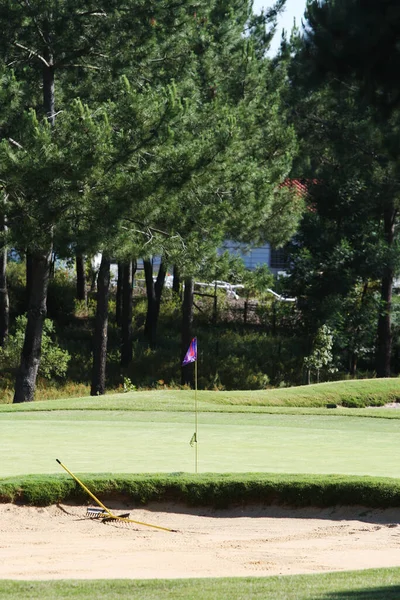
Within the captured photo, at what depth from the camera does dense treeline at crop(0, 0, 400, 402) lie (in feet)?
83.1

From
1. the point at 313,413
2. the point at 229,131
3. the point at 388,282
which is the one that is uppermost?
the point at 229,131

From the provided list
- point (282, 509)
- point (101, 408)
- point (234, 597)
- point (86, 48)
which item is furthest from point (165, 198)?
point (234, 597)

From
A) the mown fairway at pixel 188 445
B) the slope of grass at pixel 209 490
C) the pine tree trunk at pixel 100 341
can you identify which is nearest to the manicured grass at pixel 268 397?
the mown fairway at pixel 188 445

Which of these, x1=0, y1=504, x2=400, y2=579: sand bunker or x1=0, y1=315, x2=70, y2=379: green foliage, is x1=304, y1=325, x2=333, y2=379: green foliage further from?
x1=0, y1=504, x2=400, y2=579: sand bunker

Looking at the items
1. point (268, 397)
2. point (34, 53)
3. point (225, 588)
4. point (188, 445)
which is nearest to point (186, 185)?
point (34, 53)

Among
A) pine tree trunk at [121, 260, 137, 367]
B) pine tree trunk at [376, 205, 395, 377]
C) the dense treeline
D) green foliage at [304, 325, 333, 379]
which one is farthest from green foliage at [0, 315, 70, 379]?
pine tree trunk at [376, 205, 395, 377]

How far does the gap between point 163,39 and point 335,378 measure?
1451cm

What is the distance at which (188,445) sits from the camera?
15094 mm

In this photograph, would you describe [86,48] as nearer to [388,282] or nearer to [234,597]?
[388,282]

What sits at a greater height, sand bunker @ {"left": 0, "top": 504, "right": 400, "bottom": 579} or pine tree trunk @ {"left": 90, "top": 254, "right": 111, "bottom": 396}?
pine tree trunk @ {"left": 90, "top": 254, "right": 111, "bottom": 396}

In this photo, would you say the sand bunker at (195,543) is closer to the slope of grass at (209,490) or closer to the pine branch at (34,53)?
the slope of grass at (209,490)

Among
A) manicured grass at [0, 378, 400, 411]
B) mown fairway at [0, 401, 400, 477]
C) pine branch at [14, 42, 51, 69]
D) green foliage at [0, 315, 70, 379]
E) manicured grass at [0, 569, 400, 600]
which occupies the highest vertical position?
pine branch at [14, 42, 51, 69]

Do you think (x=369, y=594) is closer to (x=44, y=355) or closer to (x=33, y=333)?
(x=33, y=333)

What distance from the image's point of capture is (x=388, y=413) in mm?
23297
